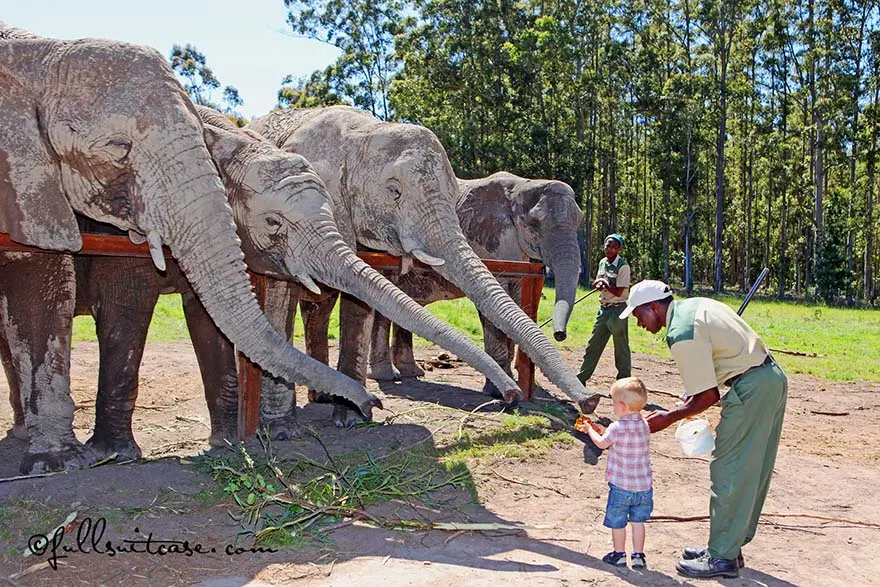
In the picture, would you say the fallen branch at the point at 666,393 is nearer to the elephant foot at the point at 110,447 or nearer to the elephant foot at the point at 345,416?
the elephant foot at the point at 345,416

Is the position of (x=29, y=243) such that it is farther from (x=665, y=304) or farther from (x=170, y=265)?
(x=665, y=304)

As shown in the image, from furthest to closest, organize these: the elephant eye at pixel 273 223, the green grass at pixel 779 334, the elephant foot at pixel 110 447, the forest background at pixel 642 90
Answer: the forest background at pixel 642 90 → the green grass at pixel 779 334 → the elephant foot at pixel 110 447 → the elephant eye at pixel 273 223

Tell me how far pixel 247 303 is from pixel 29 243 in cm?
148

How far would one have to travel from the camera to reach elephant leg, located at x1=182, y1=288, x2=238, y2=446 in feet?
26.3

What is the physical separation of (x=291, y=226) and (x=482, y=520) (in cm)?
259

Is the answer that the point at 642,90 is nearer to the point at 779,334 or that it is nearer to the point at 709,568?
the point at 779,334

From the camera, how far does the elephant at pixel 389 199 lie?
26.0 feet

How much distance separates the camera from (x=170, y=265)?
7613mm

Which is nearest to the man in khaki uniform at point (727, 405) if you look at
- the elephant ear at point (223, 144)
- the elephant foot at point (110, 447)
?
the elephant ear at point (223, 144)

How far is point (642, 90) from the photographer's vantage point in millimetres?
38531

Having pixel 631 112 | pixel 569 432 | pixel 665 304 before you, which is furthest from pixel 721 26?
pixel 665 304

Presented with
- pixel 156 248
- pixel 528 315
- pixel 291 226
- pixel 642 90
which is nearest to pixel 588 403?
pixel 291 226

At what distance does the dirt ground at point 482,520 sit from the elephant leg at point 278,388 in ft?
1.19

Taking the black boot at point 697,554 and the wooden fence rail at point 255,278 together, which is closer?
the black boot at point 697,554
